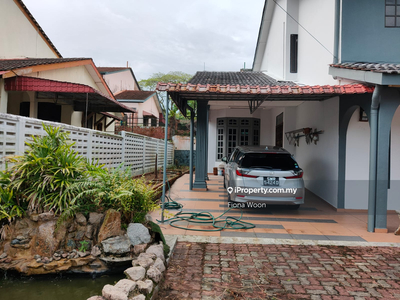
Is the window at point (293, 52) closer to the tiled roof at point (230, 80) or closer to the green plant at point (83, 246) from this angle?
the tiled roof at point (230, 80)

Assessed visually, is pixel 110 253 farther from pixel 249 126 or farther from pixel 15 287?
pixel 249 126

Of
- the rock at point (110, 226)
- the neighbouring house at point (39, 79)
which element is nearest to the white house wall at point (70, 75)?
the neighbouring house at point (39, 79)

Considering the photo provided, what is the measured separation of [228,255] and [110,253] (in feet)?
5.40

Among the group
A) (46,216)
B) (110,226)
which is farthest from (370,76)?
(46,216)

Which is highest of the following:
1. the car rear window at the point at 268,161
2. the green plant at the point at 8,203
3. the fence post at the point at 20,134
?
the fence post at the point at 20,134

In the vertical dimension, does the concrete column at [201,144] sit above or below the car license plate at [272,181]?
above

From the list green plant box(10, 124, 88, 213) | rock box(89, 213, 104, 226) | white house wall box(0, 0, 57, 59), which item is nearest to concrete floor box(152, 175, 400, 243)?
rock box(89, 213, 104, 226)

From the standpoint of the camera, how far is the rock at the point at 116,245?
11.8 feet

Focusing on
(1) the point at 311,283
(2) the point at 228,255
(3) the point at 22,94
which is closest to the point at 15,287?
(2) the point at 228,255

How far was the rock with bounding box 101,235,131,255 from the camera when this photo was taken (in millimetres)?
3594

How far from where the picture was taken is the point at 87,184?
3955 millimetres

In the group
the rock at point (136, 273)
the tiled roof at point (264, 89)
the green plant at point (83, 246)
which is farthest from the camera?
the tiled roof at point (264, 89)

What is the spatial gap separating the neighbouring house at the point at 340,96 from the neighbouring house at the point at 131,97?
16308 millimetres

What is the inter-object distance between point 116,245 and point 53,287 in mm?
796
